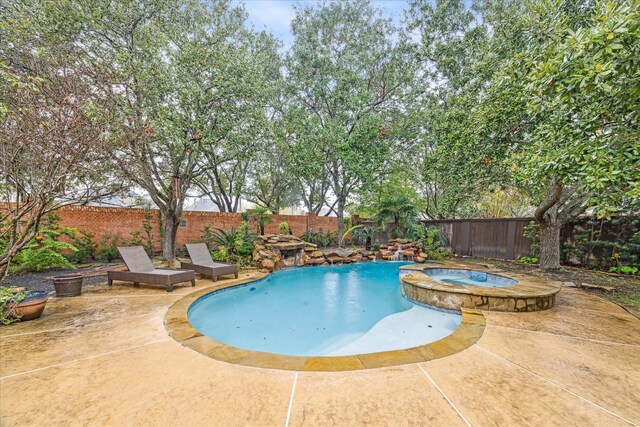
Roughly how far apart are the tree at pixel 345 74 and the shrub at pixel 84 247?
27.8 ft

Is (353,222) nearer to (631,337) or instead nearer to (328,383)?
(631,337)

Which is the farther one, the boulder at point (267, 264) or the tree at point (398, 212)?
the tree at point (398, 212)

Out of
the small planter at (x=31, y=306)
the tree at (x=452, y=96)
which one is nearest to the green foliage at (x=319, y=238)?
the tree at (x=452, y=96)

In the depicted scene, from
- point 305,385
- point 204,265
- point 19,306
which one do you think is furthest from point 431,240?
point 19,306

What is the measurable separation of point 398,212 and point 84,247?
41.2 feet

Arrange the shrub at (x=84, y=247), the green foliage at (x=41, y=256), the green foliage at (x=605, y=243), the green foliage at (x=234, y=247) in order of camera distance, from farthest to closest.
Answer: the green foliage at (x=234, y=247)
the shrub at (x=84, y=247)
the green foliage at (x=605, y=243)
the green foliage at (x=41, y=256)

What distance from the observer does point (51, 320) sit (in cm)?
373

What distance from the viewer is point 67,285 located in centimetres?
485

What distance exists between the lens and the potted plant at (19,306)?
355 centimetres

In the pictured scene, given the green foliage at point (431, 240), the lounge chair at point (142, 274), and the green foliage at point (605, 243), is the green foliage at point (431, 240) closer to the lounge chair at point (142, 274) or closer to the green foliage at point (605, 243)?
the green foliage at point (605, 243)

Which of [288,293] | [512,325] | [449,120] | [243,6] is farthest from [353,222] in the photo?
[512,325]

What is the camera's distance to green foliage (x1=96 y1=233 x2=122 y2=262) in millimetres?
8883

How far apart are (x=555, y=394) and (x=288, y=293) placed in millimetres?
5624

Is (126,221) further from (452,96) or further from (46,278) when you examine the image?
(452,96)
